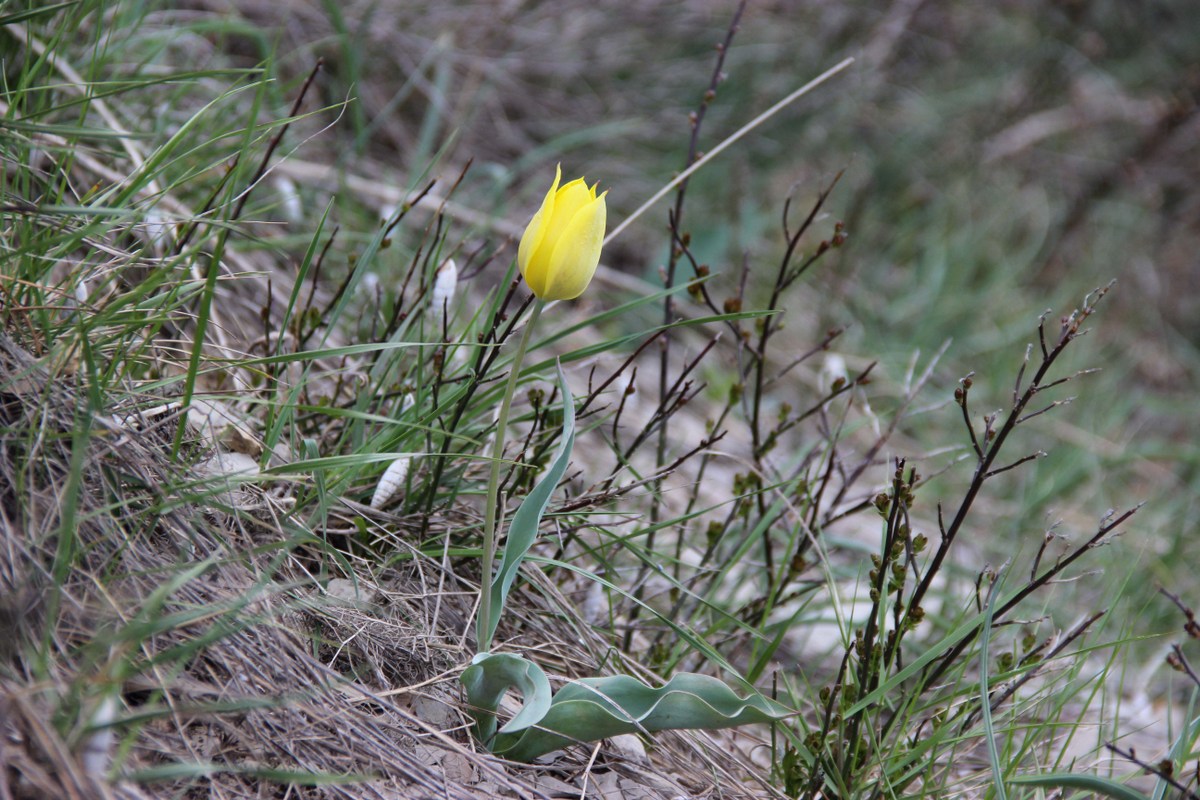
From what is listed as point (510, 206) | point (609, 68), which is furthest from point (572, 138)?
point (609, 68)

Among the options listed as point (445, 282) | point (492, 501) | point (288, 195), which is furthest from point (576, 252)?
point (288, 195)

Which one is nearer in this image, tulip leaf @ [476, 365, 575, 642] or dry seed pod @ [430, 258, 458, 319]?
Answer: tulip leaf @ [476, 365, 575, 642]

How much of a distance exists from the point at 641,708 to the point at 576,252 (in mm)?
581

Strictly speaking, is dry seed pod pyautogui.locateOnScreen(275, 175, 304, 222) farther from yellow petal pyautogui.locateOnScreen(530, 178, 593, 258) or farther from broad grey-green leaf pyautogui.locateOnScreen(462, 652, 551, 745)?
broad grey-green leaf pyautogui.locateOnScreen(462, 652, 551, 745)

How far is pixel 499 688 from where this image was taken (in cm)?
126

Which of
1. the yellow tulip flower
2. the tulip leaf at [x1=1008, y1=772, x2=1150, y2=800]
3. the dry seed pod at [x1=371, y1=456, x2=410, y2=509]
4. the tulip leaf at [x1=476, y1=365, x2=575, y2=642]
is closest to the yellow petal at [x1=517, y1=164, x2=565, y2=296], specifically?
Result: the yellow tulip flower

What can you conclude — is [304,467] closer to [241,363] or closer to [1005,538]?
[241,363]

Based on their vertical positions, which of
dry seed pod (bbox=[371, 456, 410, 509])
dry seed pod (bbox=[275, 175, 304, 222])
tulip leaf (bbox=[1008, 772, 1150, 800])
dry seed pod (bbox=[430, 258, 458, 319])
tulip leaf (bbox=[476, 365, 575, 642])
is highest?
dry seed pod (bbox=[430, 258, 458, 319])

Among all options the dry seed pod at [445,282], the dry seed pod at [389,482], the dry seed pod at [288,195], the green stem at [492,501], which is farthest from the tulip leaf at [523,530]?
the dry seed pod at [288,195]

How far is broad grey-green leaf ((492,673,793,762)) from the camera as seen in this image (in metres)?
1.21

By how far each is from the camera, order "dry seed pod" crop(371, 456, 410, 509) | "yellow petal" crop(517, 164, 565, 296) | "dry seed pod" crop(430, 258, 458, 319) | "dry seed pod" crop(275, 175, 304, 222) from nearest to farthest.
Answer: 1. "yellow petal" crop(517, 164, 565, 296)
2. "dry seed pod" crop(371, 456, 410, 509)
3. "dry seed pod" crop(430, 258, 458, 319)
4. "dry seed pod" crop(275, 175, 304, 222)

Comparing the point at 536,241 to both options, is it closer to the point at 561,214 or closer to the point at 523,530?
the point at 561,214

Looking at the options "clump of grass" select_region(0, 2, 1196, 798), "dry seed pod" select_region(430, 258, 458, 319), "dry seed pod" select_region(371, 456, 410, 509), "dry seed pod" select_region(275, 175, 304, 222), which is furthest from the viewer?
"dry seed pod" select_region(275, 175, 304, 222)

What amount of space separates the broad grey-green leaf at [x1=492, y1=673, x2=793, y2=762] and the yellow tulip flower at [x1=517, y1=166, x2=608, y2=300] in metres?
0.50
